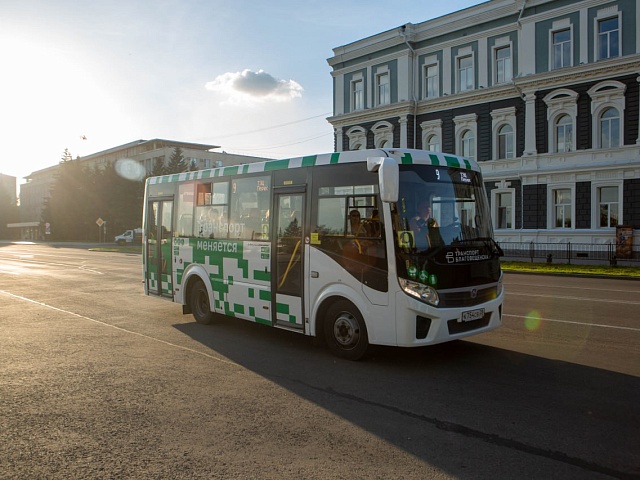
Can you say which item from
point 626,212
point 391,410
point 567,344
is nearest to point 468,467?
point 391,410

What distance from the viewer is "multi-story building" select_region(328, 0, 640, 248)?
29500mm

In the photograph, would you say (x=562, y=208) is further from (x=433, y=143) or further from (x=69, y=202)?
(x=69, y=202)

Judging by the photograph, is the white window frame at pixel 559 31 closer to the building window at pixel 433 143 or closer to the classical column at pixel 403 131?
the building window at pixel 433 143

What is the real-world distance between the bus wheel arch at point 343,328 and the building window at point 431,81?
33917 millimetres

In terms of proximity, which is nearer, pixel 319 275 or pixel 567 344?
pixel 319 275

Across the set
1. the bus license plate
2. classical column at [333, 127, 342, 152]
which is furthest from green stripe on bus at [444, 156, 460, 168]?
classical column at [333, 127, 342, 152]

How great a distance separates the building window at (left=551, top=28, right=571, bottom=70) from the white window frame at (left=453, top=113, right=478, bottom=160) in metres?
5.90

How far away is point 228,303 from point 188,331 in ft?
2.80

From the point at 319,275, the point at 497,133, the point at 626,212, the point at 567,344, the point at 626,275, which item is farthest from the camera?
the point at 497,133

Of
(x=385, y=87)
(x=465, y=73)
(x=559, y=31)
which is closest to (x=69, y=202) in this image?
(x=385, y=87)

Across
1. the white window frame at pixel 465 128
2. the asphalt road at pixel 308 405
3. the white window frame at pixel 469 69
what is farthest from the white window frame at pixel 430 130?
the asphalt road at pixel 308 405

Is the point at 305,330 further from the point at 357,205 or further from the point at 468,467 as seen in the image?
the point at 468,467

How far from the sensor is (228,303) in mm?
8883

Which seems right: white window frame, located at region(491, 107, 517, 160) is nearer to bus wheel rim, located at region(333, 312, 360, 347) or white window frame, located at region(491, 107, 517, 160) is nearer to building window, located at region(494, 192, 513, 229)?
building window, located at region(494, 192, 513, 229)
